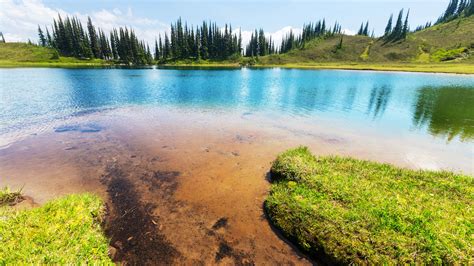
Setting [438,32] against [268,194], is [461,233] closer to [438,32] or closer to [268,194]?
[268,194]

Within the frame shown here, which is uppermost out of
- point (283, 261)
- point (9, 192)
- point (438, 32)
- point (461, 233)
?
point (438, 32)

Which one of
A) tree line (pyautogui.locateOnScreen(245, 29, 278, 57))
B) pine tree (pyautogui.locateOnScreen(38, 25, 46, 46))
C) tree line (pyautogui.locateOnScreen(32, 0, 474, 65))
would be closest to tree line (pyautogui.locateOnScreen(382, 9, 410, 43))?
tree line (pyautogui.locateOnScreen(32, 0, 474, 65))

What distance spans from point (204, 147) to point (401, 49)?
16649 cm

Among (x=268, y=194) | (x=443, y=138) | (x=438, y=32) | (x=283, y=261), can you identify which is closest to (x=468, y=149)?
(x=443, y=138)

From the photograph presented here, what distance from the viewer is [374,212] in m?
7.29

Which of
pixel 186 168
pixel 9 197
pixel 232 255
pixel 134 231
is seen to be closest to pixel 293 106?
pixel 186 168

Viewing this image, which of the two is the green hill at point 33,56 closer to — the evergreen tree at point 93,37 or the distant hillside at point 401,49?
the evergreen tree at point 93,37

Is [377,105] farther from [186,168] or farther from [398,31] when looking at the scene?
[398,31]

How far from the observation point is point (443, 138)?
17188 millimetres

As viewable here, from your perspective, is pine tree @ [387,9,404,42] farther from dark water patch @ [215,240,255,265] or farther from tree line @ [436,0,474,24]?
dark water patch @ [215,240,255,265]

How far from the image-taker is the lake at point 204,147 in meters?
8.26

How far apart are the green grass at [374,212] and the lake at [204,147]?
1.02m

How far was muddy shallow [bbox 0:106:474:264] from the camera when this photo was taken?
7.19m

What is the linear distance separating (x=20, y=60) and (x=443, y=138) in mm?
154349
